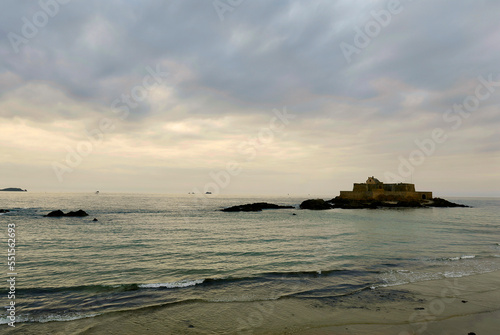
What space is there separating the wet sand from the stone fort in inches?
4046

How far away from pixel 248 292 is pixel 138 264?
27.9 feet

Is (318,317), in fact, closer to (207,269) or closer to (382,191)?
(207,269)

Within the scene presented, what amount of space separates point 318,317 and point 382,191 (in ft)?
365

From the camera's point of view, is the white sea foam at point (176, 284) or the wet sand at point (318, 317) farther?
the white sea foam at point (176, 284)

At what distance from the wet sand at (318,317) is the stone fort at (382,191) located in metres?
103

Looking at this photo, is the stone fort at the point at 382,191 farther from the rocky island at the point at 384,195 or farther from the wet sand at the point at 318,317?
the wet sand at the point at 318,317

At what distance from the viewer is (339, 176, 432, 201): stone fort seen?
107 m

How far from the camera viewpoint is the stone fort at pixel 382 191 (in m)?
107

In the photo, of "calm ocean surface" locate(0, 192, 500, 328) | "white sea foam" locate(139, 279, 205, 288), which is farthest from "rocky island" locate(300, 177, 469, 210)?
"white sea foam" locate(139, 279, 205, 288)

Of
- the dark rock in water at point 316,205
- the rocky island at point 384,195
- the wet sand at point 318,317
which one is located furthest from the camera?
the rocky island at point 384,195

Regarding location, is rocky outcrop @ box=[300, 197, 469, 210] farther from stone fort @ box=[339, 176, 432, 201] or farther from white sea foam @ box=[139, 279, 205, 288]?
white sea foam @ box=[139, 279, 205, 288]

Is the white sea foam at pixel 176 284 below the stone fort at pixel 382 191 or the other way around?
below

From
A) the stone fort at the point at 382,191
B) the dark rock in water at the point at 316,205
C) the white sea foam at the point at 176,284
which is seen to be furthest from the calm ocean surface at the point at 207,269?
the stone fort at the point at 382,191

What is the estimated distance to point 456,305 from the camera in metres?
10.8
